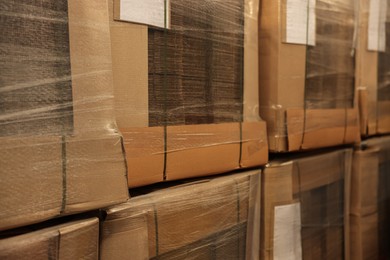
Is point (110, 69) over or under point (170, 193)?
over

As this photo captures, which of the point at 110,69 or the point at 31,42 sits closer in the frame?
the point at 31,42

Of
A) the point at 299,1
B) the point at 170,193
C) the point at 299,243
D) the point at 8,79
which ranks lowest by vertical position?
the point at 299,243

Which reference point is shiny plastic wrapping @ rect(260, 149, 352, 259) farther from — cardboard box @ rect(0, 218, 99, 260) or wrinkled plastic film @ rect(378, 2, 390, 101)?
cardboard box @ rect(0, 218, 99, 260)

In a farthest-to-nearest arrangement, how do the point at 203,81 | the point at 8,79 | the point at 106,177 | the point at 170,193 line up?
the point at 203,81
the point at 170,193
the point at 106,177
the point at 8,79

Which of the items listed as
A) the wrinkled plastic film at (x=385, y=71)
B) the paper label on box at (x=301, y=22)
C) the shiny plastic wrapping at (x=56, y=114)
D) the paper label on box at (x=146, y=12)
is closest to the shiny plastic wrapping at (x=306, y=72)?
the paper label on box at (x=301, y=22)

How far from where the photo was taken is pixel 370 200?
1690 millimetres

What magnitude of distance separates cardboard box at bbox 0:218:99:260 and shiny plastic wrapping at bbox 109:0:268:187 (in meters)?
0.17

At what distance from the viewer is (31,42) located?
69 cm

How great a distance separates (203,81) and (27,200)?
554mm

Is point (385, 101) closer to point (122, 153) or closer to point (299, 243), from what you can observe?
point (299, 243)

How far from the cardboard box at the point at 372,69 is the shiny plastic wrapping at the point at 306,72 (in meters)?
0.17

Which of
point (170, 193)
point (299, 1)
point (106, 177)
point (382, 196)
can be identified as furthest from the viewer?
point (382, 196)

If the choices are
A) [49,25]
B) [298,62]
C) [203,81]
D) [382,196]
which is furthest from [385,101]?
[49,25]

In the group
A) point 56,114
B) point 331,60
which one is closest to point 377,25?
point 331,60
